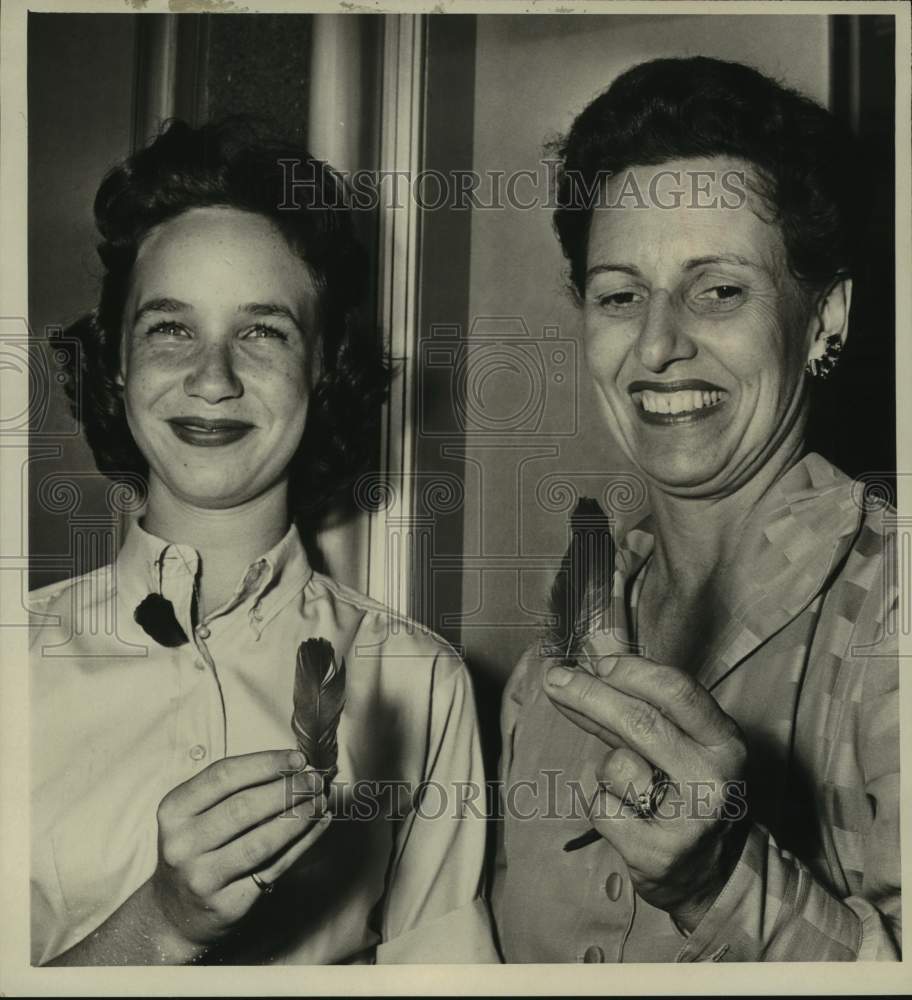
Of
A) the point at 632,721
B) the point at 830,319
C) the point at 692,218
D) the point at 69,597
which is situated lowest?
the point at 632,721

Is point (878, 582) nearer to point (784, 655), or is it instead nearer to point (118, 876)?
point (784, 655)

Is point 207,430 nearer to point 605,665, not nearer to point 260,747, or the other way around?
point 260,747

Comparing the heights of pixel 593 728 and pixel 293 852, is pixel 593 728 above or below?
above

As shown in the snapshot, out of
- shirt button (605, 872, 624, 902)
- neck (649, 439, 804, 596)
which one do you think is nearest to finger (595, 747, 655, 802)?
shirt button (605, 872, 624, 902)

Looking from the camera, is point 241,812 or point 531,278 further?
point 531,278

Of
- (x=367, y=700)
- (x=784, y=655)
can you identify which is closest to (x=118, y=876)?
(x=367, y=700)

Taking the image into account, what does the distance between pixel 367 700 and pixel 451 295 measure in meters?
0.49

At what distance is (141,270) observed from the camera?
1.57 meters

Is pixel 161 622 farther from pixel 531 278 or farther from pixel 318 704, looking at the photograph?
pixel 531 278

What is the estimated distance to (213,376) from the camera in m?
1.54

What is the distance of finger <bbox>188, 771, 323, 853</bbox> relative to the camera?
1.48 meters

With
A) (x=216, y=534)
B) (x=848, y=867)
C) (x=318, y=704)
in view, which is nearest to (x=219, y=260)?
(x=216, y=534)

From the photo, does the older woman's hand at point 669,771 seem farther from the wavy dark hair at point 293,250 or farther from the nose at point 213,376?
the nose at point 213,376

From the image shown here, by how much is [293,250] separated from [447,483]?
0.33 meters
